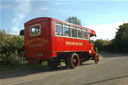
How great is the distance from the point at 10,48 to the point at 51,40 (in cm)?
584

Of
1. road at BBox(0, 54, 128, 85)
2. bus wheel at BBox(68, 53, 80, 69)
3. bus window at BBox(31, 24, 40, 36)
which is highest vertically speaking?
bus window at BBox(31, 24, 40, 36)

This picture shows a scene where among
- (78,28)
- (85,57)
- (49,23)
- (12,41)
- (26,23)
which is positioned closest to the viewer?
(49,23)

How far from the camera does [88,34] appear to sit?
49.9ft

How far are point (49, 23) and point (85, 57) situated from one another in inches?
276

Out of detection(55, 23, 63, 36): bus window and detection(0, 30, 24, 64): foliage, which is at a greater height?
detection(55, 23, 63, 36): bus window

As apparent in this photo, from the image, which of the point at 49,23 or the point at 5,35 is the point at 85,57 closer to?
the point at 49,23

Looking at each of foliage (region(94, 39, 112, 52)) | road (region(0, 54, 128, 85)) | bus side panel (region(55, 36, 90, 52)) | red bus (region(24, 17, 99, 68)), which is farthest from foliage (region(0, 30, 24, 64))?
foliage (region(94, 39, 112, 52))

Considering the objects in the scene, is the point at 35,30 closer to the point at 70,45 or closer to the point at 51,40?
the point at 51,40

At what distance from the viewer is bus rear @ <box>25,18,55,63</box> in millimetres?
10320

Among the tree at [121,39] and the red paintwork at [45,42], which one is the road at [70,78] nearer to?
the red paintwork at [45,42]

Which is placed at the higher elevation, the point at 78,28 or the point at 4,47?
the point at 78,28

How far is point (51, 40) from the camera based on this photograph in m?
10.3

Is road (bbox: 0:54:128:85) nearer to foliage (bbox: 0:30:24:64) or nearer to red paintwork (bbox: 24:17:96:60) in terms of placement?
red paintwork (bbox: 24:17:96:60)

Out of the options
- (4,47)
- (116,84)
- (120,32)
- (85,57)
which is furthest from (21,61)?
(120,32)
